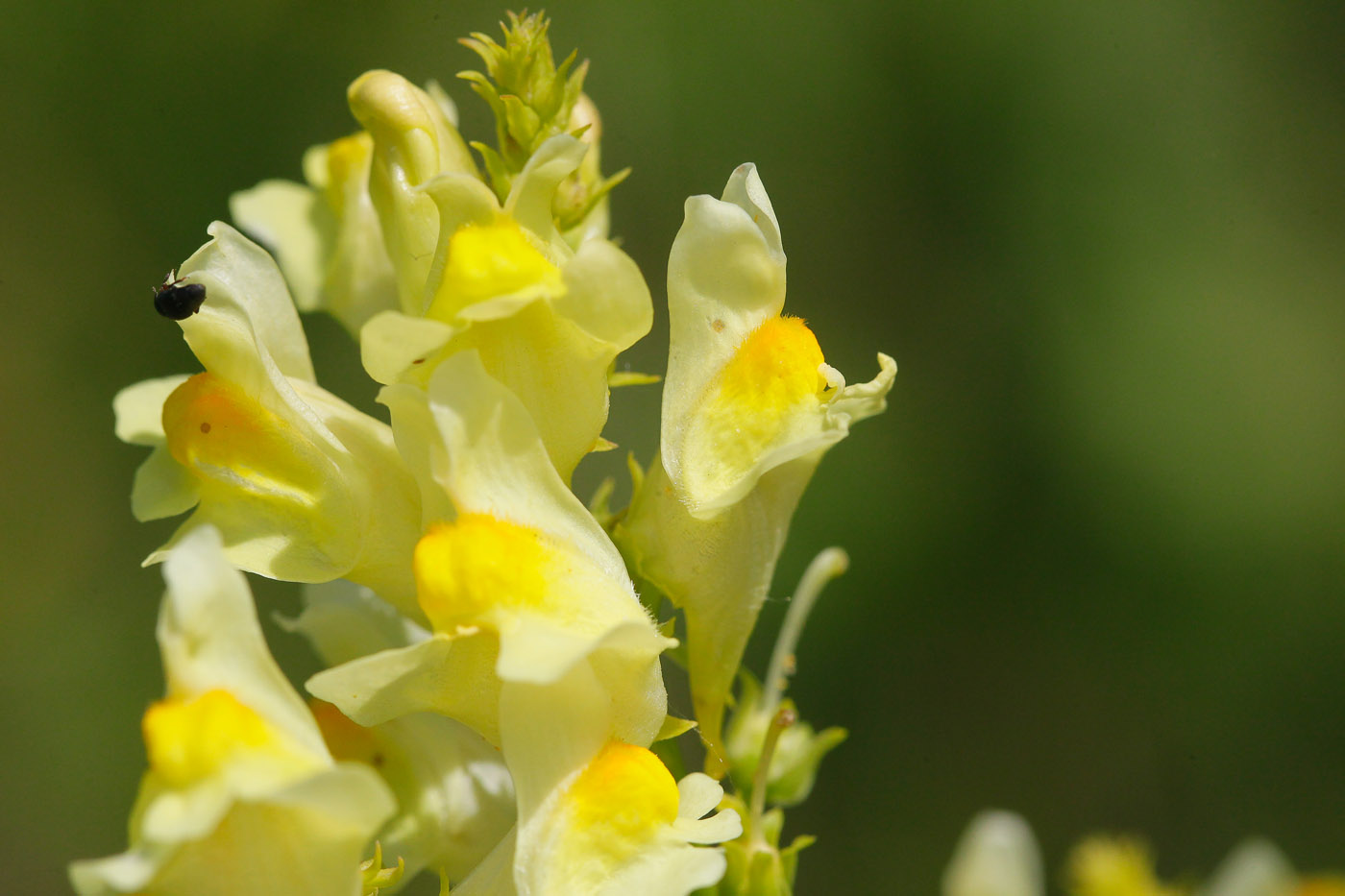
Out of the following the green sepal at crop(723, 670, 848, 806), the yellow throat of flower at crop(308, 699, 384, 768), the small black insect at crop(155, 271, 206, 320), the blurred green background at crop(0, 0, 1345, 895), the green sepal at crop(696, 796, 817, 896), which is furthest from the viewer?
Result: the blurred green background at crop(0, 0, 1345, 895)

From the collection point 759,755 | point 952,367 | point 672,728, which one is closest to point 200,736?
point 672,728

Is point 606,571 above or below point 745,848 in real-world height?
above

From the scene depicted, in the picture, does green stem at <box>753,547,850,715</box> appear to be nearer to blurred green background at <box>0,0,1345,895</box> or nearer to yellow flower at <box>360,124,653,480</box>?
yellow flower at <box>360,124,653,480</box>

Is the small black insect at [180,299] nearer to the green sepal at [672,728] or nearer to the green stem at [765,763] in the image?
the green sepal at [672,728]

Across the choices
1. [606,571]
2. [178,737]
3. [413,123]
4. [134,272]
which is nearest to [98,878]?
[178,737]

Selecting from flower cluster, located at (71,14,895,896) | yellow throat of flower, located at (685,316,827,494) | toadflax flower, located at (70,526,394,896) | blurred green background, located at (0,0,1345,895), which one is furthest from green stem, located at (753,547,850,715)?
blurred green background, located at (0,0,1345,895)

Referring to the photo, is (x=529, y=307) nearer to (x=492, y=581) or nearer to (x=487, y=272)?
(x=487, y=272)

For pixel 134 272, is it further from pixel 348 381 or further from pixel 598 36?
pixel 598 36
